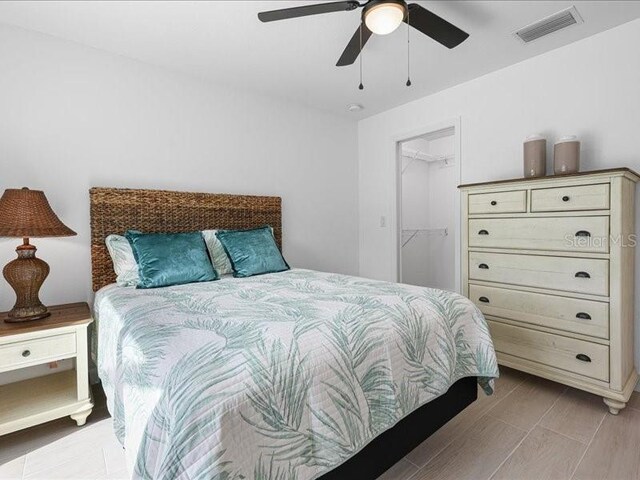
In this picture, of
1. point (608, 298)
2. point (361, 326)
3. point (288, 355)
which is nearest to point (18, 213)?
point (288, 355)

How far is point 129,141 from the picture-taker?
2.50 m

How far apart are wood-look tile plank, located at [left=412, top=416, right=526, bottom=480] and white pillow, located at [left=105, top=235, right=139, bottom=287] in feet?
6.48

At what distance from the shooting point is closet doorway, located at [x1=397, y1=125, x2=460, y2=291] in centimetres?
472

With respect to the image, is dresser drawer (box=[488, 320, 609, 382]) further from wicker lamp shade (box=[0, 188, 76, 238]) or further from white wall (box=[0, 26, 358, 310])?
wicker lamp shade (box=[0, 188, 76, 238])

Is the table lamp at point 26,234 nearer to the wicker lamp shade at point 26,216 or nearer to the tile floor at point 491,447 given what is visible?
the wicker lamp shade at point 26,216

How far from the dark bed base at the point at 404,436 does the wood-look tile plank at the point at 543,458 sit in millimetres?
296

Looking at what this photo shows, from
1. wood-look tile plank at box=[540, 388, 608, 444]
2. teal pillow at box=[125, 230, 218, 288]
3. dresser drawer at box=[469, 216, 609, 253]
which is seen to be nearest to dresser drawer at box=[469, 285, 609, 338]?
dresser drawer at box=[469, 216, 609, 253]

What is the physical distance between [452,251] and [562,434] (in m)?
3.06

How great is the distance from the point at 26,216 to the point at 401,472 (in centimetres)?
232

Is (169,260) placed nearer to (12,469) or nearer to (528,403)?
(12,469)

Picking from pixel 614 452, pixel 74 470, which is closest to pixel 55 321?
pixel 74 470

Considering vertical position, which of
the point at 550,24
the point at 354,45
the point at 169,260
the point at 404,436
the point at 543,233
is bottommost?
the point at 404,436

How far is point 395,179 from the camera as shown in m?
3.67

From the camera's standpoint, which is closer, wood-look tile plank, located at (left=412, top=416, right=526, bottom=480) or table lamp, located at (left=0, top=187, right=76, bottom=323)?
wood-look tile plank, located at (left=412, top=416, right=526, bottom=480)
